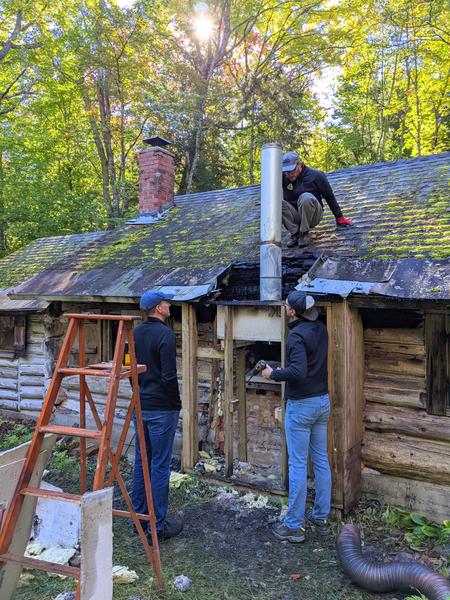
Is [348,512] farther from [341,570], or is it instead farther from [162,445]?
[162,445]

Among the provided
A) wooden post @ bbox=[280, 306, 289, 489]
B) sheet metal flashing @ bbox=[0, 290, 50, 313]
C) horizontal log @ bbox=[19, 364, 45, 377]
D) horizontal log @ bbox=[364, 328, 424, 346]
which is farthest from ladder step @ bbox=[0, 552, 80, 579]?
horizontal log @ bbox=[19, 364, 45, 377]

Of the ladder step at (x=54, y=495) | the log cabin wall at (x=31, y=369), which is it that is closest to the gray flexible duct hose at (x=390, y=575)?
the ladder step at (x=54, y=495)

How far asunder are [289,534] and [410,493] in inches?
62.0

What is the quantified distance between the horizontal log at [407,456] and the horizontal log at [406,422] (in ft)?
0.24

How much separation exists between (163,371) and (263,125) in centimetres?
1624

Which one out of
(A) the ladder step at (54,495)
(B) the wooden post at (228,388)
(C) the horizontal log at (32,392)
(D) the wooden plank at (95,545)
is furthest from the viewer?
(C) the horizontal log at (32,392)

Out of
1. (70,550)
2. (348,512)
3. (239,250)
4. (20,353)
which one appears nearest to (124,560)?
(70,550)

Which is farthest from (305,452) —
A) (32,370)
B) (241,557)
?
(32,370)

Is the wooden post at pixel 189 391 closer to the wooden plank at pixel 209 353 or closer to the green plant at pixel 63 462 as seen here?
the wooden plank at pixel 209 353

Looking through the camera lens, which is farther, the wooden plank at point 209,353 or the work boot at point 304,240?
the work boot at point 304,240

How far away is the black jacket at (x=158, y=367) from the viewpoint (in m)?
4.00

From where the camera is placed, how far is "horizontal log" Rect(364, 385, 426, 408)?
16.2 feet

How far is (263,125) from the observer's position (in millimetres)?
18031

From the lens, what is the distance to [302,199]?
19.4 feet
